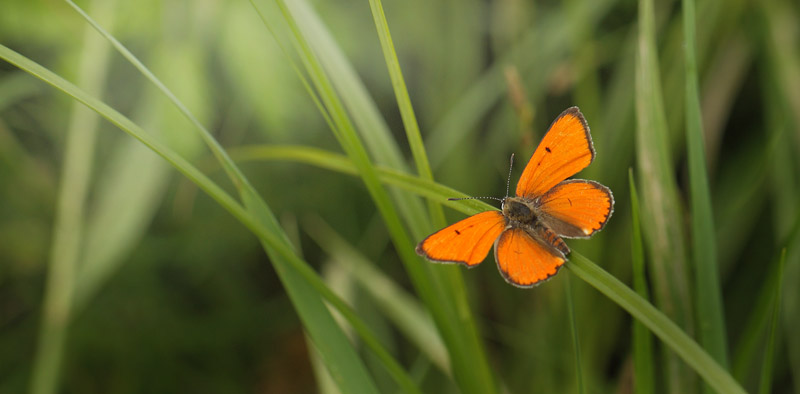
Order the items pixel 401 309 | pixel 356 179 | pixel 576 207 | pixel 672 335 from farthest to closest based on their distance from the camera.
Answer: pixel 356 179
pixel 401 309
pixel 576 207
pixel 672 335

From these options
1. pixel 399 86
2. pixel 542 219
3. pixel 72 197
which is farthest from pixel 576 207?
pixel 72 197

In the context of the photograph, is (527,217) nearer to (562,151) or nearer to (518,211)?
(518,211)

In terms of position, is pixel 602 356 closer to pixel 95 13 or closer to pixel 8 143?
pixel 95 13

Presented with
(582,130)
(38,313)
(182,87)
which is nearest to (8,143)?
(38,313)

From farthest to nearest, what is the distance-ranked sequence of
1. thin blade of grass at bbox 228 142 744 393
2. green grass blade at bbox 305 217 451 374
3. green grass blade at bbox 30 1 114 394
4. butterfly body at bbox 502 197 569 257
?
green grass blade at bbox 305 217 451 374, green grass blade at bbox 30 1 114 394, butterfly body at bbox 502 197 569 257, thin blade of grass at bbox 228 142 744 393

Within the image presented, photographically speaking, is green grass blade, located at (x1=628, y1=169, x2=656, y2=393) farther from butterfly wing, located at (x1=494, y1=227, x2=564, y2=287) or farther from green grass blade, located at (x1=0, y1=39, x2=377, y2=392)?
green grass blade, located at (x1=0, y1=39, x2=377, y2=392)

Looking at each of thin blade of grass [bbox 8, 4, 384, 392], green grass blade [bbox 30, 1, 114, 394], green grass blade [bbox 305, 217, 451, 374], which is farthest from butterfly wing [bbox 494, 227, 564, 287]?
green grass blade [bbox 30, 1, 114, 394]

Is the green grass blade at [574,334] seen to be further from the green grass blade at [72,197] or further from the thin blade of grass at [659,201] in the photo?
the green grass blade at [72,197]
